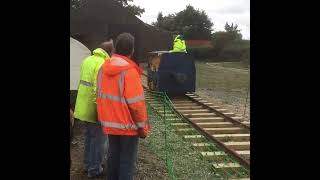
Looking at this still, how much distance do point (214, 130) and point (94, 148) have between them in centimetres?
401

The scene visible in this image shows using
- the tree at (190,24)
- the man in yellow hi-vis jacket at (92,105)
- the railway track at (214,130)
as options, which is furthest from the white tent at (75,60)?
the tree at (190,24)

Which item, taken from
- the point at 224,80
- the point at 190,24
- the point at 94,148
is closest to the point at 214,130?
the point at 94,148

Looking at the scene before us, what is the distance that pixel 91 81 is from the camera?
5426 millimetres

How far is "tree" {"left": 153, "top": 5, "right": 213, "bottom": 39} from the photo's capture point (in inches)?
2142

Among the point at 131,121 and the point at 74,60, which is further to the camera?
the point at 74,60

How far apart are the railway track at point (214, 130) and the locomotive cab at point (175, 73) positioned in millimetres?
518

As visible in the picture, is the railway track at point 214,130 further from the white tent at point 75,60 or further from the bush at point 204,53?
the bush at point 204,53

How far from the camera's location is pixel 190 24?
2199 inches

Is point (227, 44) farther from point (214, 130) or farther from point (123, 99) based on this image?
point (123, 99)
